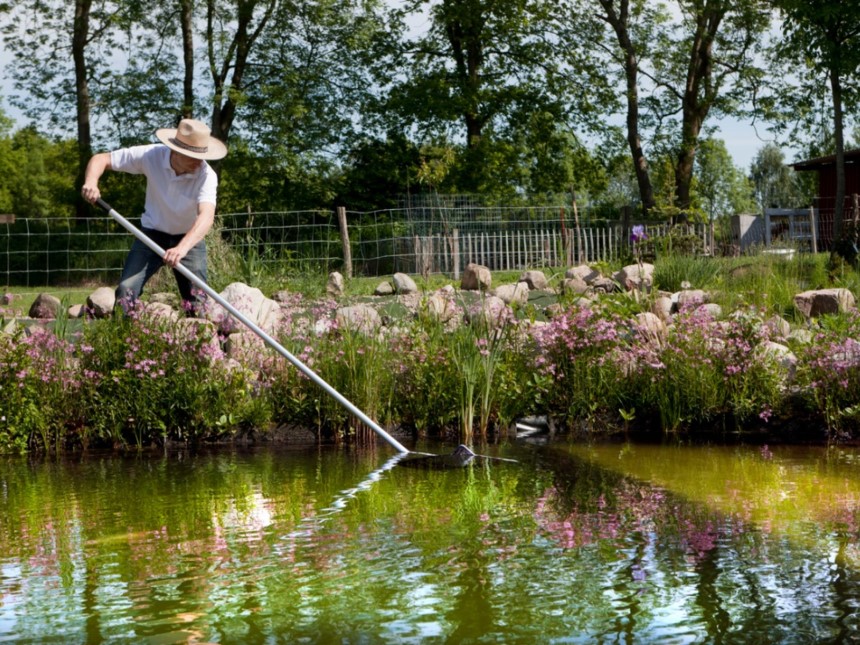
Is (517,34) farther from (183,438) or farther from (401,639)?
(401,639)

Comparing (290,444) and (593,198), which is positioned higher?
(593,198)

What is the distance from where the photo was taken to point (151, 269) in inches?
290

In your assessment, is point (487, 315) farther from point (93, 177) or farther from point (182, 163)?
point (93, 177)

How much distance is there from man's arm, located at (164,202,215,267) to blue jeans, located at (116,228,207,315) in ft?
1.15

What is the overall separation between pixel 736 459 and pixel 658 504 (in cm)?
153

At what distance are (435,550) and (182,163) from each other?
381cm

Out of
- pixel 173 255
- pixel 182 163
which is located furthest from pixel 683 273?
pixel 173 255

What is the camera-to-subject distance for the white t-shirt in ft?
23.6

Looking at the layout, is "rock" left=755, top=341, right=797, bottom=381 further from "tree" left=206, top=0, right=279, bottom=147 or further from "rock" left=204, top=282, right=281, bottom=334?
"tree" left=206, top=0, right=279, bottom=147

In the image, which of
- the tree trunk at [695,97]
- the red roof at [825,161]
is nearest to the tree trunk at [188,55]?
the tree trunk at [695,97]

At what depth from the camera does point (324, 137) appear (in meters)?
27.2

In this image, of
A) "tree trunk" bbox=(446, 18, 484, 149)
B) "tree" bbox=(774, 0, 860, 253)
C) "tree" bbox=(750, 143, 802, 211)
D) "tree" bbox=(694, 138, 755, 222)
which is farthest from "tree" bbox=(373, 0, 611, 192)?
"tree" bbox=(750, 143, 802, 211)

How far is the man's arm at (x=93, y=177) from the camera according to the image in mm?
6589

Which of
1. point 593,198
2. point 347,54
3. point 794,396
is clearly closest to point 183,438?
point 794,396
